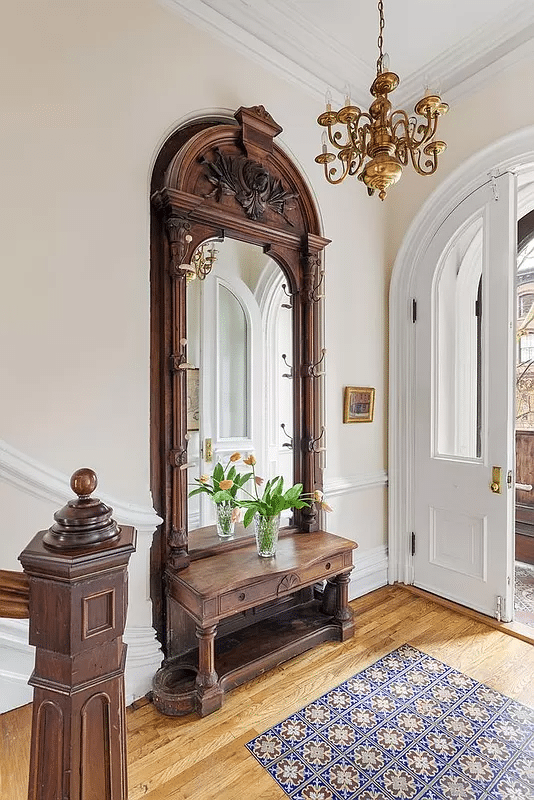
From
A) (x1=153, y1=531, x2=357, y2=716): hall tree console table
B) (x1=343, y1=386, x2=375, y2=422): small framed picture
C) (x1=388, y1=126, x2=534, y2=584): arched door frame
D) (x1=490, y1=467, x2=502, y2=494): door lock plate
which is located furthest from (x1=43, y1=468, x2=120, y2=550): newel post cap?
(x1=388, y1=126, x2=534, y2=584): arched door frame

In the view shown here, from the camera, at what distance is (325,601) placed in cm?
259

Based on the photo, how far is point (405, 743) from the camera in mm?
1771

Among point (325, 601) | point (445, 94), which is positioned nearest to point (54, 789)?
point (325, 601)

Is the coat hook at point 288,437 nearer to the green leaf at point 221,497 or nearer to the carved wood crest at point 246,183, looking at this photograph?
the green leaf at point 221,497

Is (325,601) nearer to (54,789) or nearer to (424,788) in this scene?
(424,788)

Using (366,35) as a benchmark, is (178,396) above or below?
below

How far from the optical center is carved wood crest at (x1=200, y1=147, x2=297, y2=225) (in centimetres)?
231

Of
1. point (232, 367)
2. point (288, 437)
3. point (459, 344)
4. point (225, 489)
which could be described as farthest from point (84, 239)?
point (459, 344)

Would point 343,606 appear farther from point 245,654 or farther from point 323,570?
point 245,654

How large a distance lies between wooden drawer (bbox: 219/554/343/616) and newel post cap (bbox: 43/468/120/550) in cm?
135

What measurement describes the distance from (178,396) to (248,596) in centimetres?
101

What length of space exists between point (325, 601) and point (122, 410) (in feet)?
5.32

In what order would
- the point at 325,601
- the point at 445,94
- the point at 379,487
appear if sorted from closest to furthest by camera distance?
the point at 325,601
the point at 445,94
the point at 379,487

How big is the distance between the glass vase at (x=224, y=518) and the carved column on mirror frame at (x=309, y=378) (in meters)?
0.54
